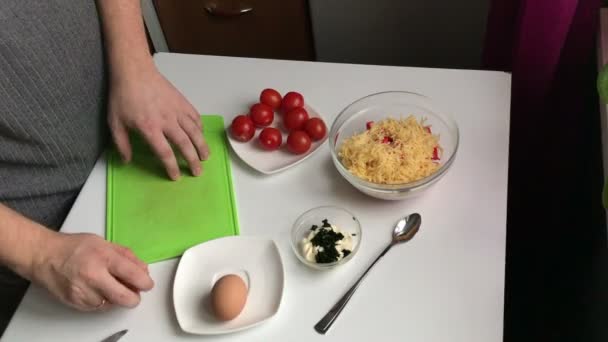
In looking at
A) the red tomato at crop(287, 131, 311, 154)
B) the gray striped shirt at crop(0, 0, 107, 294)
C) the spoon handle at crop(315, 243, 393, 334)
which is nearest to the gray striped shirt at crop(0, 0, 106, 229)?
the gray striped shirt at crop(0, 0, 107, 294)

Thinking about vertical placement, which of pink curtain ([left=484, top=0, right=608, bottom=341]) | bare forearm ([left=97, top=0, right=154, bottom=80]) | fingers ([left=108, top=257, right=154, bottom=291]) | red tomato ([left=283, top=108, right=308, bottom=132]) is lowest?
pink curtain ([left=484, top=0, right=608, bottom=341])

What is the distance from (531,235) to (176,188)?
885 millimetres

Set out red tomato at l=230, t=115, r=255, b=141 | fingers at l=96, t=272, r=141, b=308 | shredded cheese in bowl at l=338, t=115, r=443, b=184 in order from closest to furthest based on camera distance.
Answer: fingers at l=96, t=272, r=141, b=308, shredded cheese in bowl at l=338, t=115, r=443, b=184, red tomato at l=230, t=115, r=255, b=141

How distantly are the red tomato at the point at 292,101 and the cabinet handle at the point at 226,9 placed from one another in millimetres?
721

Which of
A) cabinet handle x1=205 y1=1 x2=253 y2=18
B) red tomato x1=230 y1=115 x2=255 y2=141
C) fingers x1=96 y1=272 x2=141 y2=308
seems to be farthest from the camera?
cabinet handle x1=205 y1=1 x2=253 y2=18

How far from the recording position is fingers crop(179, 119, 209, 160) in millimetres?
875

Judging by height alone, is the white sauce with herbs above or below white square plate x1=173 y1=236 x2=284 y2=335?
above

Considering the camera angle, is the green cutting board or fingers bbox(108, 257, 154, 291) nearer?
fingers bbox(108, 257, 154, 291)

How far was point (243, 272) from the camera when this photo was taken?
777 mm

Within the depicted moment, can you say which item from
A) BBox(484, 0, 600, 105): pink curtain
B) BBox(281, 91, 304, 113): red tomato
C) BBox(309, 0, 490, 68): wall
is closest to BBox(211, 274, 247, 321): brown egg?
BBox(281, 91, 304, 113): red tomato

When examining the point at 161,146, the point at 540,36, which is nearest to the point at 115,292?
the point at 161,146

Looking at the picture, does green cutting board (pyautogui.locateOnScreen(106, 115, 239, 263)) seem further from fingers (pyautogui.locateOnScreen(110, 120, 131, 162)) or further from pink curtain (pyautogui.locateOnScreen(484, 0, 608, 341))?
pink curtain (pyautogui.locateOnScreen(484, 0, 608, 341))

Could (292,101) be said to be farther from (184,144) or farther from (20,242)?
(20,242)

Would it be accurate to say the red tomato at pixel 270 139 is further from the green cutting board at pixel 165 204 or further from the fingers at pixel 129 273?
the fingers at pixel 129 273
